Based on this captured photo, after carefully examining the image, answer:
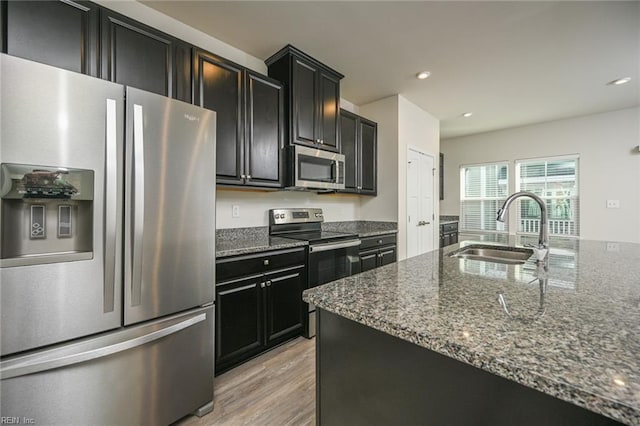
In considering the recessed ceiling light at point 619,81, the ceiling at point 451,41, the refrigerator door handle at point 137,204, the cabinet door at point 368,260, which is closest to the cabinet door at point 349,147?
the ceiling at point 451,41

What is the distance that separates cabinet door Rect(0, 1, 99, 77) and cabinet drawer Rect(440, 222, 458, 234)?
518 centimetres

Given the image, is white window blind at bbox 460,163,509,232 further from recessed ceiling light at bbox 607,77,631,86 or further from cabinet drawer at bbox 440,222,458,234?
recessed ceiling light at bbox 607,77,631,86

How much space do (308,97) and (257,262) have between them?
1.74 m

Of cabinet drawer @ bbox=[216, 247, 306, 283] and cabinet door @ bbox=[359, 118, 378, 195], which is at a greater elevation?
cabinet door @ bbox=[359, 118, 378, 195]

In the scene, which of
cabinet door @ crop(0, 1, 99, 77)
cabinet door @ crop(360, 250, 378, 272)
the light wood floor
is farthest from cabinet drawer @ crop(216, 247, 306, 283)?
cabinet door @ crop(0, 1, 99, 77)

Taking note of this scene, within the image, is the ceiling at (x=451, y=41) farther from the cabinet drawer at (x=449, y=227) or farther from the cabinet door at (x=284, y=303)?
the cabinet drawer at (x=449, y=227)

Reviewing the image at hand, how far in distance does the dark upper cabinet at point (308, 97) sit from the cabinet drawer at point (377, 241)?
111 centimetres

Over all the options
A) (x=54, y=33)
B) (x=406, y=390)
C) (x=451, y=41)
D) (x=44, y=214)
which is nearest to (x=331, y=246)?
(x=406, y=390)

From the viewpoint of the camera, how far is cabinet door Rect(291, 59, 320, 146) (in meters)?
2.62

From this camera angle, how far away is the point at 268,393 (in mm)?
1791

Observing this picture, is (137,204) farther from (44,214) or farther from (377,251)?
(377,251)

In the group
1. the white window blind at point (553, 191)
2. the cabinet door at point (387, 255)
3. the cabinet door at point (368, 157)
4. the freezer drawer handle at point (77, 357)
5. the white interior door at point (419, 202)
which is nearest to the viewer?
the freezer drawer handle at point (77, 357)

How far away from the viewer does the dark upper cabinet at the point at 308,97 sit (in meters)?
2.60

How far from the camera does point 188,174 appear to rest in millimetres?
1515
